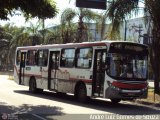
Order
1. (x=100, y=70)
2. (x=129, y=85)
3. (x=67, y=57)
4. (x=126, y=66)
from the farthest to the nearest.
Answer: (x=67, y=57) < (x=100, y=70) < (x=126, y=66) < (x=129, y=85)

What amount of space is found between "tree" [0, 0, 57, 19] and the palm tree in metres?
18.1

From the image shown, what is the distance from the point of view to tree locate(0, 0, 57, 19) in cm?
1822

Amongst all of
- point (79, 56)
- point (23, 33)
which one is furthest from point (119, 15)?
point (23, 33)

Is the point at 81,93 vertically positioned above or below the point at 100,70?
below

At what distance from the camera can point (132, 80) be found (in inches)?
796

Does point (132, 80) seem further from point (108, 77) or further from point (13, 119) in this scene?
point (13, 119)

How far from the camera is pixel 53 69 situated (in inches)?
992

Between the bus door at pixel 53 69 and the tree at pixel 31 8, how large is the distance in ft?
15.9

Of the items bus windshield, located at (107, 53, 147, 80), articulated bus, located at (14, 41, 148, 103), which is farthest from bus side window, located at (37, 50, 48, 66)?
bus windshield, located at (107, 53, 147, 80)

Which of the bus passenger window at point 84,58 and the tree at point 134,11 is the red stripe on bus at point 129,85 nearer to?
the bus passenger window at point 84,58

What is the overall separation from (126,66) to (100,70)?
1.21 meters

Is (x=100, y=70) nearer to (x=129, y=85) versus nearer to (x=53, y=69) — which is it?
(x=129, y=85)

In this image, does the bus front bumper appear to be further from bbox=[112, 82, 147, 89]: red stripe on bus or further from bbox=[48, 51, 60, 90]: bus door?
bbox=[48, 51, 60, 90]: bus door

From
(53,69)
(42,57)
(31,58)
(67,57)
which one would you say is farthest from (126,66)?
(31,58)
